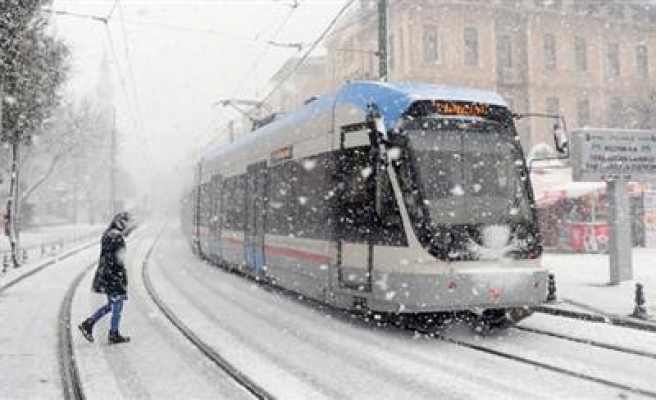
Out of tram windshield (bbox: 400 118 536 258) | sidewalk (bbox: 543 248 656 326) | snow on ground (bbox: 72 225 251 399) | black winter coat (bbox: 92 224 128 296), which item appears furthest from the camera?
sidewalk (bbox: 543 248 656 326)

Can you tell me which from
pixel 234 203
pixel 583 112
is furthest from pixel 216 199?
pixel 583 112

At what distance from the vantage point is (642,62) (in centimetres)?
5134

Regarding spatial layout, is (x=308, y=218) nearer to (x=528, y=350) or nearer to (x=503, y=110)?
(x=503, y=110)

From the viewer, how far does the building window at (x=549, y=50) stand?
47531mm

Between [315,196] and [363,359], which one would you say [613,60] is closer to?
[315,196]

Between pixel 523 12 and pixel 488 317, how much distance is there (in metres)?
38.9

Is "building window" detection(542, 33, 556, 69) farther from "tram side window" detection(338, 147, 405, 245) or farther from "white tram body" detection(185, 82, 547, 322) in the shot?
"tram side window" detection(338, 147, 405, 245)

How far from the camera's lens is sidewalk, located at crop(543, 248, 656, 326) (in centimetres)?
1237

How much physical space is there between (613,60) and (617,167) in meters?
38.0

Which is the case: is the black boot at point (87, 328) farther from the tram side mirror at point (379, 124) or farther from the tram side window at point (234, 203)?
the tram side window at point (234, 203)

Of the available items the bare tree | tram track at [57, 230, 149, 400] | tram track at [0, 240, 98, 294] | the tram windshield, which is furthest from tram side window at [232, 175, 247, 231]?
the tram windshield

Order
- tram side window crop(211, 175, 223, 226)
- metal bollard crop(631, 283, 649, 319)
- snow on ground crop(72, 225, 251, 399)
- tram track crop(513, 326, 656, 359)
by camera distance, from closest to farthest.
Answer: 1. snow on ground crop(72, 225, 251, 399)
2. tram track crop(513, 326, 656, 359)
3. metal bollard crop(631, 283, 649, 319)
4. tram side window crop(211, 175, 223, 226)

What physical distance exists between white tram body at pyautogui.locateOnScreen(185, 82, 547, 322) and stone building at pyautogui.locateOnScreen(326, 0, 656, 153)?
106 feet

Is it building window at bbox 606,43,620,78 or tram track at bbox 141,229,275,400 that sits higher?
building window at bbox 606,43,620,78
